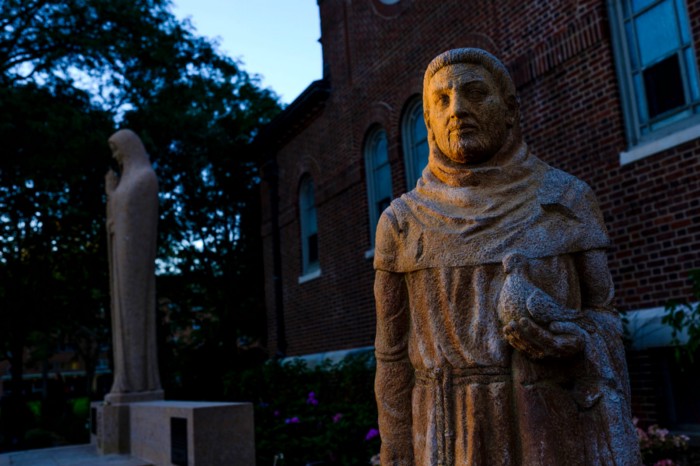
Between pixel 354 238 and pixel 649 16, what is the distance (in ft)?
24.7

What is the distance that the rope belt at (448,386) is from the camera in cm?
231

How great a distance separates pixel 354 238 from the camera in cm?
1414

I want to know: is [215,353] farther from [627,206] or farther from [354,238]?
[627,206]

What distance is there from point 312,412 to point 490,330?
776 cm

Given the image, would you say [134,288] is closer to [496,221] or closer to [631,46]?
[631,46]

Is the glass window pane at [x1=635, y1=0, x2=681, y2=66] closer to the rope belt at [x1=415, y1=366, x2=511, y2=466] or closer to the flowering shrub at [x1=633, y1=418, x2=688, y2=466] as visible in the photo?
the flowering shrub at [x1=633, y1=418, x2=688, y2=466]

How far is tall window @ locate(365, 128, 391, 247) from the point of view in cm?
1369

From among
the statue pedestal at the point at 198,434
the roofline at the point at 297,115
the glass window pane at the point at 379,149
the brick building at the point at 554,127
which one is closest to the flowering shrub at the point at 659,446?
the brick building at the point at 554,127

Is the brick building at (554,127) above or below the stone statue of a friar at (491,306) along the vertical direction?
above

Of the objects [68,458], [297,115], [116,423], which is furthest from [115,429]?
[297,115]

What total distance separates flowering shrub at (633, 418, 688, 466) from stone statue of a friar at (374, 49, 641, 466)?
413cm

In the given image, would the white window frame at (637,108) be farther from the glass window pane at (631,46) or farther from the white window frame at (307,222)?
the white window frame at (307,222)

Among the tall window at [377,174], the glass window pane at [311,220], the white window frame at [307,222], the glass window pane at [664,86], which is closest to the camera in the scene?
the glass window pane at [664,86]

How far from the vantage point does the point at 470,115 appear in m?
2.54
